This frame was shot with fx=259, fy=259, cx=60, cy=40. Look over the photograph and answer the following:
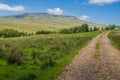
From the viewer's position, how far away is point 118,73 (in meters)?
17.9

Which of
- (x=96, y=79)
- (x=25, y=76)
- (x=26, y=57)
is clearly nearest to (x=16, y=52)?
(x=26, y=57)

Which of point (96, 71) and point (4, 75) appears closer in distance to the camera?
point (4, 75)

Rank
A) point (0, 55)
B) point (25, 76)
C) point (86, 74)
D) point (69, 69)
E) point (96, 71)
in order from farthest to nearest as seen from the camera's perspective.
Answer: point (0, 55) → point (69, 69) → point (96, 71) → point (86, 74) → point (25, 76)

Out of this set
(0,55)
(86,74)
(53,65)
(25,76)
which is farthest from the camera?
(0,55)

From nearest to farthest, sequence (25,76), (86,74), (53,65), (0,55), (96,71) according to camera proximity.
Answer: (25,76) < (86,74) < (96,71) < (53,65) < (0,55)

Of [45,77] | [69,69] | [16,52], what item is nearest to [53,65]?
[69,69]

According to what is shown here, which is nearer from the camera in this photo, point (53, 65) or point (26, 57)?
point (53, 65)

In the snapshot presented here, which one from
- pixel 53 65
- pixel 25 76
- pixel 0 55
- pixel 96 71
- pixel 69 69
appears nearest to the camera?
pixel 25 76

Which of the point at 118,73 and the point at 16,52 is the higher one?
the point at 16,52

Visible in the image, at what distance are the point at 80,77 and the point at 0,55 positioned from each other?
31.2 ft

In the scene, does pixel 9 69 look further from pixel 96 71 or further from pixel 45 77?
pixel 96 71

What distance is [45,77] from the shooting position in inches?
642

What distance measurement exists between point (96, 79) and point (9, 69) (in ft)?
21.0

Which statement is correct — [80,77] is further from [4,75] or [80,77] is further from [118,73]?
[4,75]
